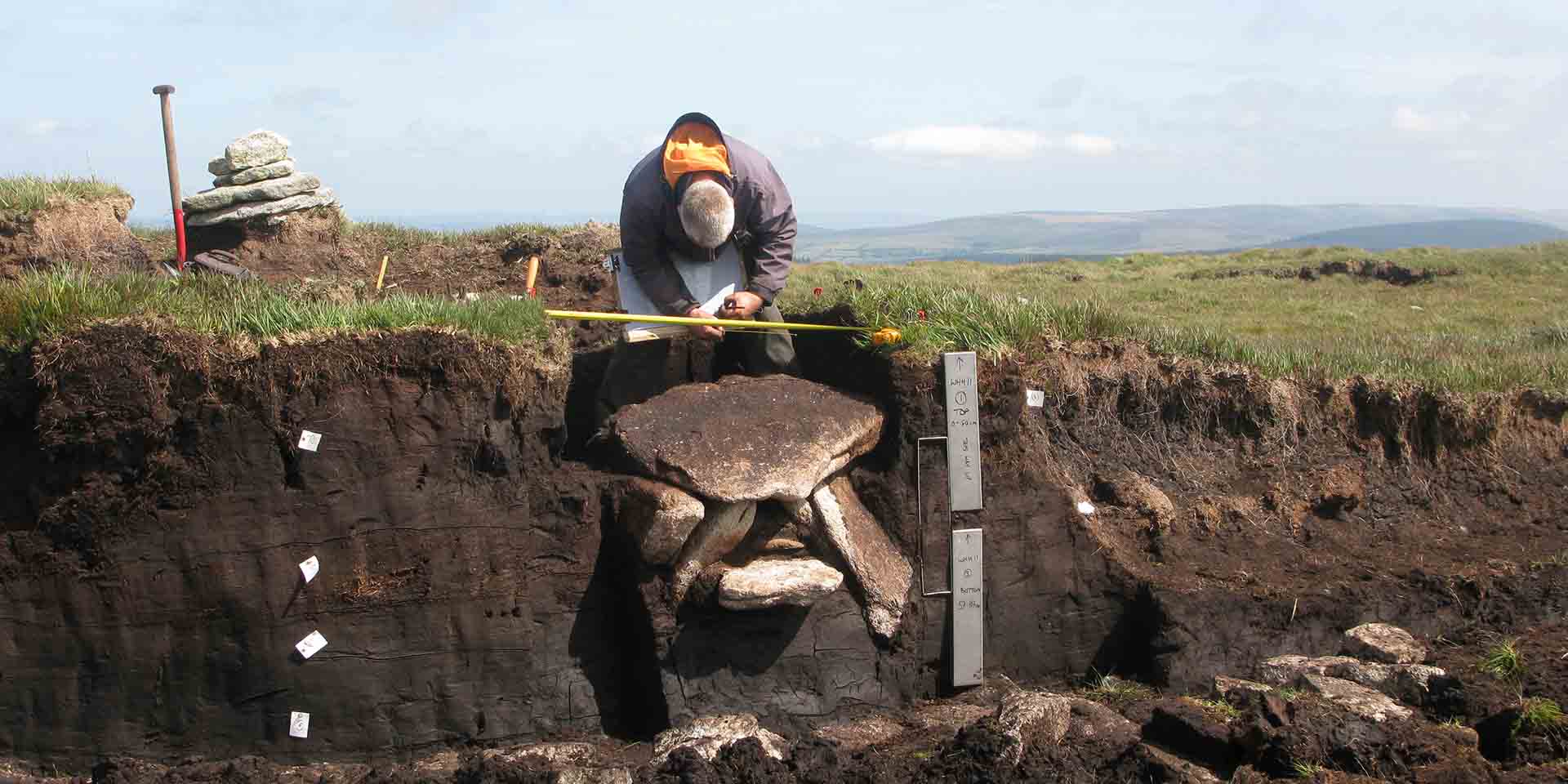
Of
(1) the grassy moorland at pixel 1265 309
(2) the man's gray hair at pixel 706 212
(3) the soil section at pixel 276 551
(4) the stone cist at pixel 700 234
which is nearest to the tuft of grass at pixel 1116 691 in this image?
(1) the grassy moorland at pixel 1265 309

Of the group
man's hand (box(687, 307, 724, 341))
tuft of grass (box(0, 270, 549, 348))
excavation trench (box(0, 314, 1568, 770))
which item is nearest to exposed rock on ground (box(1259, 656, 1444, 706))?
excavation trench (box(0, 314, 1568, 770))

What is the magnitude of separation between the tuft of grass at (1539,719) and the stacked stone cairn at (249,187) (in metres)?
8.70

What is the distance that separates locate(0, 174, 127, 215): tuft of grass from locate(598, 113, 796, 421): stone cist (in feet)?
16.8

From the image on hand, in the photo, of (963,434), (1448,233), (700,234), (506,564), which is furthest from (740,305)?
(1448,233)

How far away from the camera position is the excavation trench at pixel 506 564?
4.84m

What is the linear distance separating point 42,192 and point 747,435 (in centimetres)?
643

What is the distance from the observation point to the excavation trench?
484 centimetres

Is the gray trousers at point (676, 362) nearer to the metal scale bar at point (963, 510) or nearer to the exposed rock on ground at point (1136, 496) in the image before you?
the metal scale bar at point (963, 510)

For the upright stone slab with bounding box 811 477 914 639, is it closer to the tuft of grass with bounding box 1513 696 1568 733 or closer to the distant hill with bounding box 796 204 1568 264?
the tuft of grass with bounding box 1513 696 1568 733

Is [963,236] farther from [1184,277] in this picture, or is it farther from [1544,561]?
[1544,561]

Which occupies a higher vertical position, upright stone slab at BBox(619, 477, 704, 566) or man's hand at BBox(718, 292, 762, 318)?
man's hand at BBox(718, 292, 762, 318)

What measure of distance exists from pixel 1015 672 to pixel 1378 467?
289cm

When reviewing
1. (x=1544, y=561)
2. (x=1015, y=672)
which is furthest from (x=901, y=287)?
(x=1544, y=561)

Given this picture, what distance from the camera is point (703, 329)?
21.0 ft
